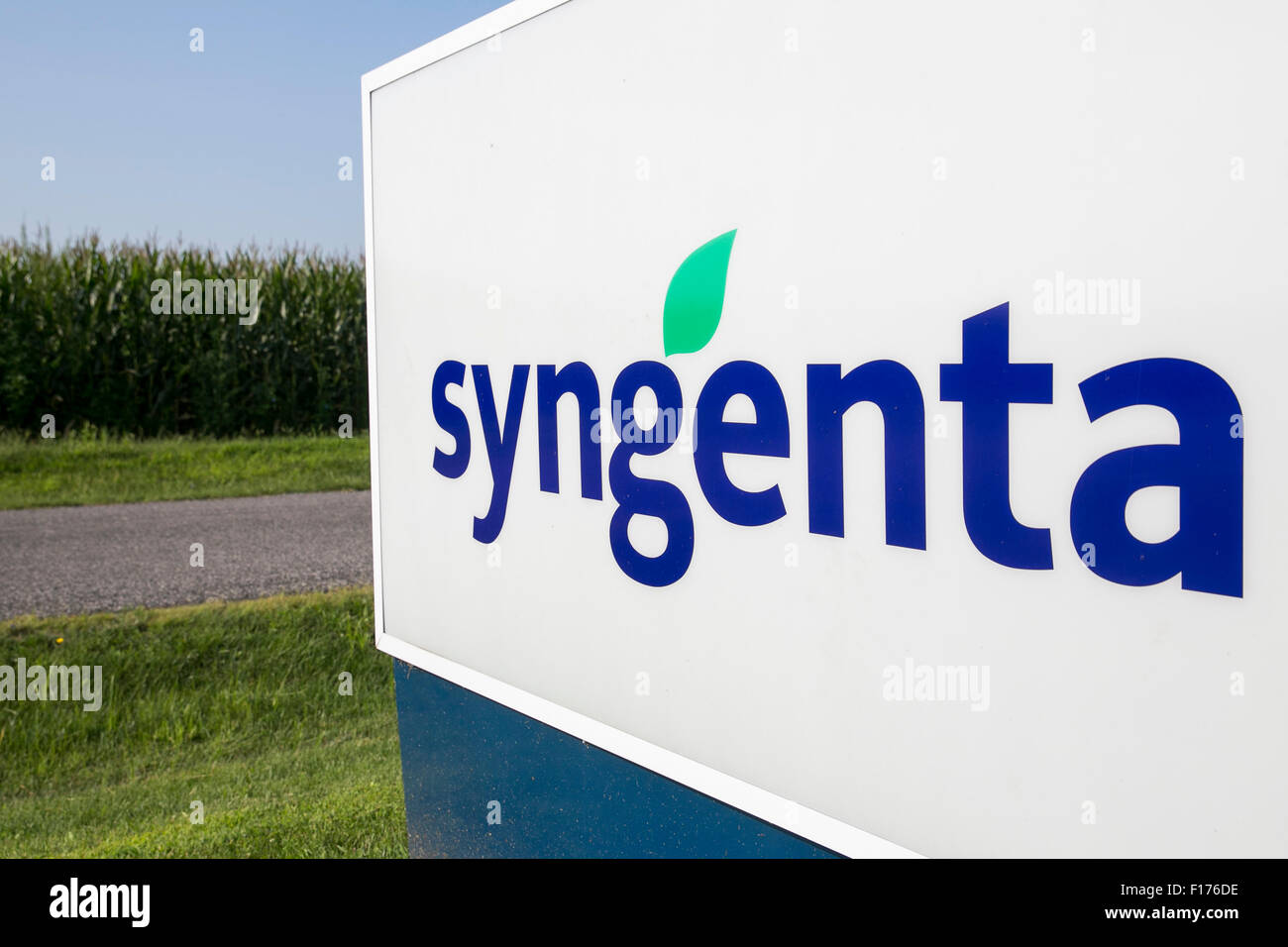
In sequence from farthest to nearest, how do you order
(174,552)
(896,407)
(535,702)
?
(174,552) < (535,702) < (896,407)

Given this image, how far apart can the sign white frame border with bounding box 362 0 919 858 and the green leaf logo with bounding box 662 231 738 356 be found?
0.88m

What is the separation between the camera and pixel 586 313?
272 centimetres

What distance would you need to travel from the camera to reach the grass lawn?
42.3 feet

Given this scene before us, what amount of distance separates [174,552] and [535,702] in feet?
25.1

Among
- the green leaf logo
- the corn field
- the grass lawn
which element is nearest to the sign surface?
the green leaf logo

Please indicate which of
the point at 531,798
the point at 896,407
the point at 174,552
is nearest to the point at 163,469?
the point at 174,552

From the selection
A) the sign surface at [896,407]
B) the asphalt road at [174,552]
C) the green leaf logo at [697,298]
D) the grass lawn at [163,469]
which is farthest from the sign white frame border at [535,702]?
the grass lawn at [163,469]

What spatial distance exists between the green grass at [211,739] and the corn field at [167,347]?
10.8m

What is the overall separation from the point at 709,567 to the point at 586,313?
722mm

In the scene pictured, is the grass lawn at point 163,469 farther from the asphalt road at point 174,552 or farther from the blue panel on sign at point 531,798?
the blue panel on sign at point 531,798

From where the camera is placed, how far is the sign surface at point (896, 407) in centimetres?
163

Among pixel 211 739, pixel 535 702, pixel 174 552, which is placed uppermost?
pixel 535 702

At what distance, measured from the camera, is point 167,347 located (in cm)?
1758

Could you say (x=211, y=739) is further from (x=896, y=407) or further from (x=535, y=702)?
(x=896, y=407)
